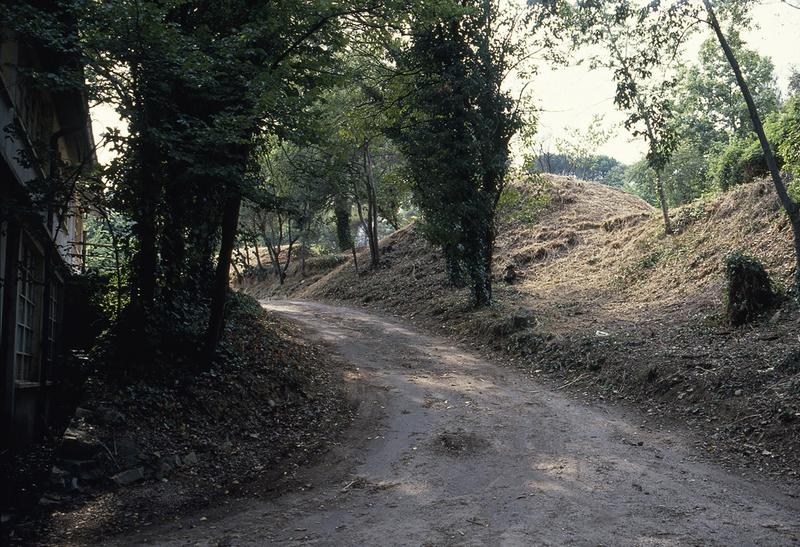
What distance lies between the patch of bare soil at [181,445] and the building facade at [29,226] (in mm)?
1211

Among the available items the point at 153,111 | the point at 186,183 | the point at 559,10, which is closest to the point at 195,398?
the point at 186,183

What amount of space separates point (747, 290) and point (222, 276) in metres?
10.2

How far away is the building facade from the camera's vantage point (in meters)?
7.43

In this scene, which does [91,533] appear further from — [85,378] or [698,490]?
[698,490]

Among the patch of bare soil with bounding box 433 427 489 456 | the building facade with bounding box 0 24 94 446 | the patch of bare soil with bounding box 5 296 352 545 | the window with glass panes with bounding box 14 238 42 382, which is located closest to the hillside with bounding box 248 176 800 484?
the patch of bare soil with bounding box 433 427 489 456

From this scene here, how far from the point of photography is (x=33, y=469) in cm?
771

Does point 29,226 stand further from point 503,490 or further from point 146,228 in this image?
point 503,490

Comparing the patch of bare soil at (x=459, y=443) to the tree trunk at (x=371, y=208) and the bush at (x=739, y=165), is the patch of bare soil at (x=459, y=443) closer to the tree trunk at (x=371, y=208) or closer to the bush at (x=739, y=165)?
the bush at (x=739, y=165)

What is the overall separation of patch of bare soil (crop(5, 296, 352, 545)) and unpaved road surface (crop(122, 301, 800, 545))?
0.51 metres

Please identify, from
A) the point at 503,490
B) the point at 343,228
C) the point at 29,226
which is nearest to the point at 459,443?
the point at 503,490

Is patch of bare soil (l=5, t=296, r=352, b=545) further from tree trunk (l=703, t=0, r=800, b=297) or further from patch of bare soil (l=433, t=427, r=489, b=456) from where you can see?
tree trunk (l=703, t=0, r=800, b=297)

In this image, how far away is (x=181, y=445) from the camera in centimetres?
828

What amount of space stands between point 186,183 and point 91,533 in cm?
525

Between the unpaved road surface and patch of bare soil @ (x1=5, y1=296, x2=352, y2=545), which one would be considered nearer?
the unpaved road surface
